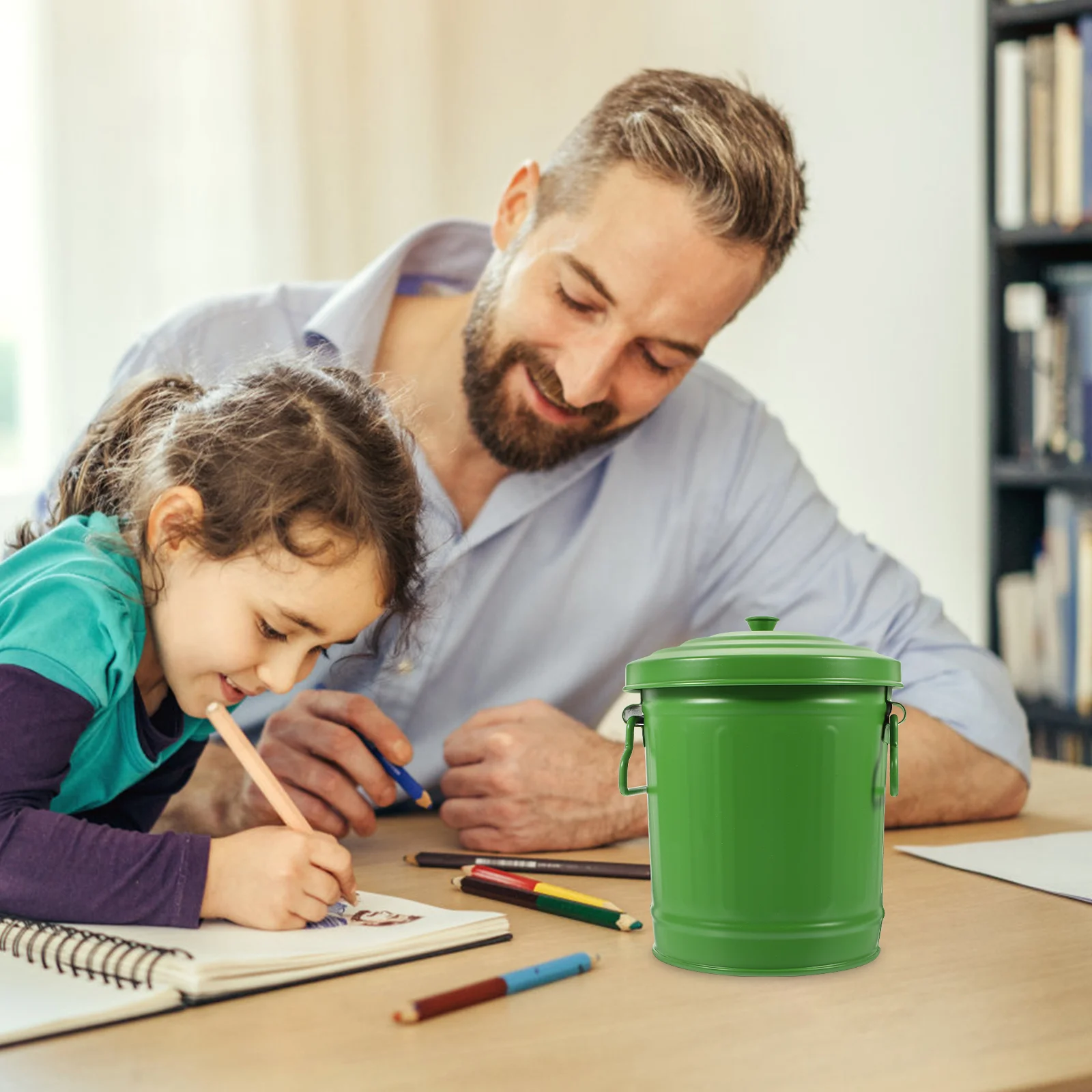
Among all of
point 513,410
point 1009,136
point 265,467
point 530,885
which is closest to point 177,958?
point 530,885

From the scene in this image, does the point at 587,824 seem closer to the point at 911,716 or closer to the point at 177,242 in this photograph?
the point at 911,716

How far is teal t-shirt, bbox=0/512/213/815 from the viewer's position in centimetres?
87

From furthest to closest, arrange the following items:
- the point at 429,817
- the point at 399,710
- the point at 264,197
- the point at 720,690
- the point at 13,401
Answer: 1. the point at 264,197
2. the point at 13,401
3. the point at 399,710
4. the point at 429,817
5. the point at 720,690

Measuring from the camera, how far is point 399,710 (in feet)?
4.73

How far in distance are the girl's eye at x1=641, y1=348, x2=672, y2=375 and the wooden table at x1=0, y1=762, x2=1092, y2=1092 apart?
699mm

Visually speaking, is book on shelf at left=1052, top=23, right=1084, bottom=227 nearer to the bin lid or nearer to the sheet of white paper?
the sheet of white paper

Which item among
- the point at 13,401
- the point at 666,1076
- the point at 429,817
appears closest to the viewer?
the point at 666,1076

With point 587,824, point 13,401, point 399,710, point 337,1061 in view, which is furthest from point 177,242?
point 337,1061

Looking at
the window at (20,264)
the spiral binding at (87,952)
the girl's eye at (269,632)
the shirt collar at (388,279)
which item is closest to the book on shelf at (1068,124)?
the shirt collar at (388,279)

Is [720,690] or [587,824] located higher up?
[720,690]

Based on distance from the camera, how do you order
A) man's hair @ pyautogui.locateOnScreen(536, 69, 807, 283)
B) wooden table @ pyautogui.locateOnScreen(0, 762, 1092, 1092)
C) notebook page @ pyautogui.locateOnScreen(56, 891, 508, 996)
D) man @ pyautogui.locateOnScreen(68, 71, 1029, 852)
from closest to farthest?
wooden table @ pyautogui.locateOnScreen(0, 762, 1092, 1092) → notebook page @ pyautogui.locateOnScreen(56, 891, 508, 996) → man @ pyautogui.locateOnScreen(68, 71, 1029, 852) → man's hair @ pyautogui.locateOnScreen(536, 69, 807, 283)

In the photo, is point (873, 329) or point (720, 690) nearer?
point (720, 690)

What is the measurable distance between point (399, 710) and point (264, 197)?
68.6 inches

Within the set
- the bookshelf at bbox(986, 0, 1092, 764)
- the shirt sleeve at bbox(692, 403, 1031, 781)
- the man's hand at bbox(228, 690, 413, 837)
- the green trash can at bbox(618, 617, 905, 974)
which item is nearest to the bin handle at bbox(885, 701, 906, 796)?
the green trash can at bbox(618, 617, 905, 974)
